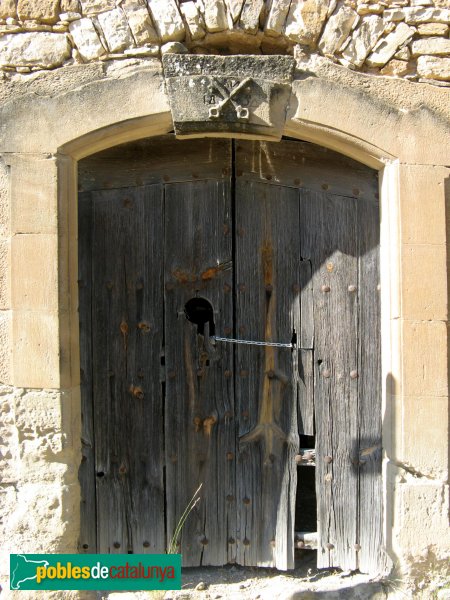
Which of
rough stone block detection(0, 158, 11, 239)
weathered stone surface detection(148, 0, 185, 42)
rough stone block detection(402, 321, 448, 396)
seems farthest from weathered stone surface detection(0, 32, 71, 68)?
rough stone block detection(402, 321, 448, 396)

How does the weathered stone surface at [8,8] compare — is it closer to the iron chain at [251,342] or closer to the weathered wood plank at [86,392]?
the weathered wood plank at [86,392]

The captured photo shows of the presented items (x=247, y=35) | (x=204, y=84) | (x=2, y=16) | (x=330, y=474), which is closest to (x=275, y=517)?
(x=330, y=474)

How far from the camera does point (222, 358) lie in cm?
329

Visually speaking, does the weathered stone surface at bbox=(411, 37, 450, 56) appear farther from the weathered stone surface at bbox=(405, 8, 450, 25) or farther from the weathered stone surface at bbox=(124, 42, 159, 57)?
the weathered stone surface at bbox=(124, 42, 159, 57)

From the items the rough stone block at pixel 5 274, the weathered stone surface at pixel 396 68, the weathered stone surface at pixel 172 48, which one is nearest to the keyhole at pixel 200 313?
the rough stone block at pixel 5 274

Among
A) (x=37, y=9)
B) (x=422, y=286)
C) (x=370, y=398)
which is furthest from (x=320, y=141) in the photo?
(x=37, y=9)

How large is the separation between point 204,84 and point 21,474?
1949 millimetres

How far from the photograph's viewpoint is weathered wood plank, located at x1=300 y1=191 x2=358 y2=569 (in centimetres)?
327

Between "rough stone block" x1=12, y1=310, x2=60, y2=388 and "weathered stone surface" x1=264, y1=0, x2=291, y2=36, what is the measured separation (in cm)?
166

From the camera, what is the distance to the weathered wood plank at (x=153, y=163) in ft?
10.8

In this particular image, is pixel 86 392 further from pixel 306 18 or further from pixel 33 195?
pixel 306 18

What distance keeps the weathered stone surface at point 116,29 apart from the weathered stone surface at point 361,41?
3.34 ft
